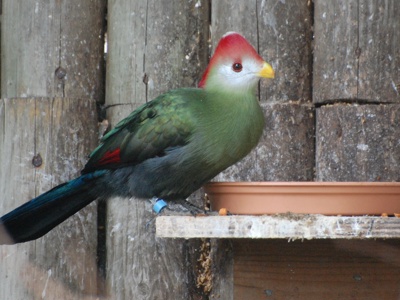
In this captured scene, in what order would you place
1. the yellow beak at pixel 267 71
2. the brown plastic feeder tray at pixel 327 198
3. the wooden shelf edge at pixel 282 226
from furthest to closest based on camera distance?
1. the yellow beak at pixel 267 71
2. the brown plastic feeder tray at pixel 327 198
3. the wooden shelf edge at pixel 282 226

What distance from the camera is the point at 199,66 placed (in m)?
4.15

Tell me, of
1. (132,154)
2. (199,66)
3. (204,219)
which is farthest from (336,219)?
(199,66)

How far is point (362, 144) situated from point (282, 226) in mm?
1003

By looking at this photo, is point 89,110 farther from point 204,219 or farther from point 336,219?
point 336,219

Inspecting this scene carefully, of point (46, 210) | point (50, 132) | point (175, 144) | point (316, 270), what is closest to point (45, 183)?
point (50, 132)

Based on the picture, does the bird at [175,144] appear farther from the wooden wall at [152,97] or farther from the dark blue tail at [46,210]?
the wooden wall at [152,97]

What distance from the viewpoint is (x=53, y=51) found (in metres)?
4.16

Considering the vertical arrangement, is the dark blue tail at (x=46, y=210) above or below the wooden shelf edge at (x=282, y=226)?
above

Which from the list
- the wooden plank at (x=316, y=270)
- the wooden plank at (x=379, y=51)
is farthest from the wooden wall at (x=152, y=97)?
the wooden plank at (x=316, y=270)

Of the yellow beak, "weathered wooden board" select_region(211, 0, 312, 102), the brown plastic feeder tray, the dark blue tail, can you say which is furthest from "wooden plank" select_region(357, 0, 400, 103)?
the dark blue tail

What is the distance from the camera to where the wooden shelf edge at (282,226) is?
296cm

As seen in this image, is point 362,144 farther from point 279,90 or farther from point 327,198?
point 327,198

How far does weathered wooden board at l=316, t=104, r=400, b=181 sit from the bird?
0.38 metres

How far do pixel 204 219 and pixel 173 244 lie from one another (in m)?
1.04
